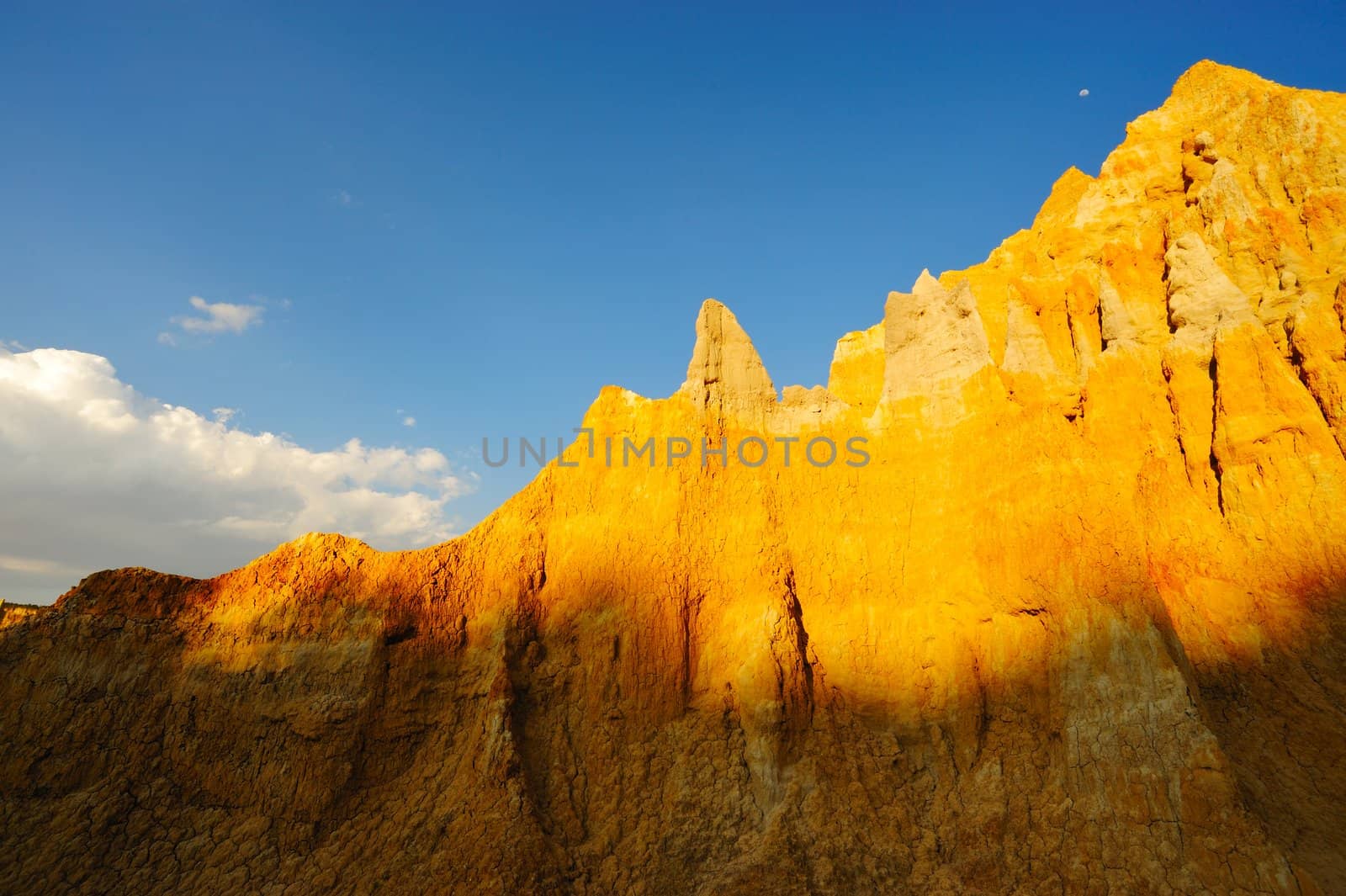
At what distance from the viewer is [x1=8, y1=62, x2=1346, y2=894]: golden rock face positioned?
59.5 ft

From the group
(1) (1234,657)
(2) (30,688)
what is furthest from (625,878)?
(2) (30,688)

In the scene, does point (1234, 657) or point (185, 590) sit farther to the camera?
point (185, 590)

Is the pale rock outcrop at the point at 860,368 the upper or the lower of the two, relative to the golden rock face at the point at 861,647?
upper

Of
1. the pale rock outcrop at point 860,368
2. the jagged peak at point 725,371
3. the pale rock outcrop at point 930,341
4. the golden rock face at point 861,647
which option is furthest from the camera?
the pale rock outcrop at point 860,368

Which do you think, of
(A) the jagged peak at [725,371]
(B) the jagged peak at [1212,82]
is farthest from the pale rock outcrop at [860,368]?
(B) the jagged peak at [1212,82]

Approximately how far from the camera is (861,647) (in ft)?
76.7

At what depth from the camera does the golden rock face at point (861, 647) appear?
1812cm

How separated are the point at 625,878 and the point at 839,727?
24.4 ft

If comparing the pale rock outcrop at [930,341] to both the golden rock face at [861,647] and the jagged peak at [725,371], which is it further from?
the jagged peak at [725,371]

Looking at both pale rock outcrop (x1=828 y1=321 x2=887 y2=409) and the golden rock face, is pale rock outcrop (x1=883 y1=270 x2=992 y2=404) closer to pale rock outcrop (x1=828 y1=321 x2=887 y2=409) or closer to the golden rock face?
the golden rock face

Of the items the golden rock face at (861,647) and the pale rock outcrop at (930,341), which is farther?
the pale rock outcrop at (930,341)

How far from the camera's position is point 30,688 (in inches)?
850

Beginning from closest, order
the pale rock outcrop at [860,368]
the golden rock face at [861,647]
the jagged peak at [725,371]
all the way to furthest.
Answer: the golden rock face at [861,647] → the jagged peak at [725,371] → the pale rock outcrop at [860,368]

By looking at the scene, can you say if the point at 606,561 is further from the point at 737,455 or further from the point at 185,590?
the point at 185,590
